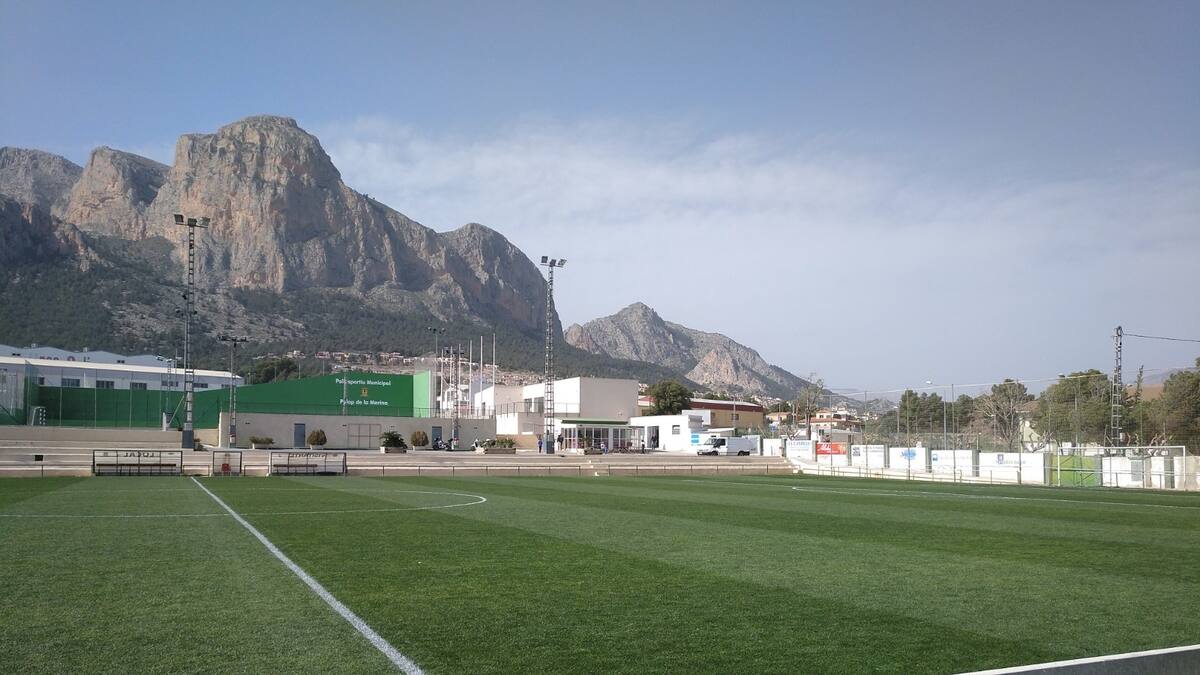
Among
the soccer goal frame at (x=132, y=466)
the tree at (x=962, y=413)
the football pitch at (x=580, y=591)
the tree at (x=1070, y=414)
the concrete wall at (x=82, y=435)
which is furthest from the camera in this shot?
the concrete wall at (x=82, y=435)

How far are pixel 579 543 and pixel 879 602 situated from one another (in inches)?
232

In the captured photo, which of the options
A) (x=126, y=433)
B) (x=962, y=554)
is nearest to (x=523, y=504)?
(x=962, y=554)

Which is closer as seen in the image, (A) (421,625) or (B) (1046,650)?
(B) (1046,650)

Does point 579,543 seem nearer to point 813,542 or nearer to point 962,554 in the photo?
point 813,542

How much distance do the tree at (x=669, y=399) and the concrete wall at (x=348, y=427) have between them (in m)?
50.9

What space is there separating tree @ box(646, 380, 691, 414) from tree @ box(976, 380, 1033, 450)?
80.8m

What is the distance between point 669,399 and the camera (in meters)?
131

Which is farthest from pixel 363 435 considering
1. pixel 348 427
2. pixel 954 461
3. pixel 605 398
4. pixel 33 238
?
pixel 33 238

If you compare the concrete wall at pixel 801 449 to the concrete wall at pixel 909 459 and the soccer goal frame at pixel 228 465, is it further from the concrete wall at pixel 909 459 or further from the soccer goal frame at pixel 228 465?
the soccer goal frame at pixel 228 465

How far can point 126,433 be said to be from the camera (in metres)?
57.2

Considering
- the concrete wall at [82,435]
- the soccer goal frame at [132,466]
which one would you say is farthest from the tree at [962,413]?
the concrete wall at [82,435]

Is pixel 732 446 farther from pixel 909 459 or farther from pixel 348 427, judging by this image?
pixel 348 427

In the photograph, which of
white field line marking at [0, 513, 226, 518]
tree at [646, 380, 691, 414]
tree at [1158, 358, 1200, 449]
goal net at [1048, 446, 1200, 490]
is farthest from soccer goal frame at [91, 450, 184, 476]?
tree at [646, 380, 691, 414]

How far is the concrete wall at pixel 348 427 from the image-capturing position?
7250cm
